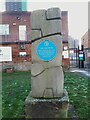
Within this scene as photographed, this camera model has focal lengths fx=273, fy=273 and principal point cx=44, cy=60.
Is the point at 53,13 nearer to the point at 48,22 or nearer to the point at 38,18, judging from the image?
the point at 48,22

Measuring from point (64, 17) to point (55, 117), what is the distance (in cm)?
3492

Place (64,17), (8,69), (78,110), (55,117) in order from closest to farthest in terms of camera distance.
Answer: (55,117), (78,110), (8,69), (64,17)

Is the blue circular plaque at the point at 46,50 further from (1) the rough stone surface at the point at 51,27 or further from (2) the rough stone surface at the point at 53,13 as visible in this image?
(2) the rough stone surface at the point at 53,13

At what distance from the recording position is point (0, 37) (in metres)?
39.8

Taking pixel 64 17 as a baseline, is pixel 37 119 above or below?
below

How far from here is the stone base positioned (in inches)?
207

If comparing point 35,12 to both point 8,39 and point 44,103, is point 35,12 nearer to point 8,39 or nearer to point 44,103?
point 44,103

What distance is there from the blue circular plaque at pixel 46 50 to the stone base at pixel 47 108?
2.87 ft

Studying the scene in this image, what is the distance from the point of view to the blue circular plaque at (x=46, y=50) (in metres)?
5.55

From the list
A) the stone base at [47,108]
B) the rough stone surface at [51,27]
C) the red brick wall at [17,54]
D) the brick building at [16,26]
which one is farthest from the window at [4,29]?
the stone base at [47,108]

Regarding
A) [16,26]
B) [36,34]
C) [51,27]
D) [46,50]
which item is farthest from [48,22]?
[16,26]

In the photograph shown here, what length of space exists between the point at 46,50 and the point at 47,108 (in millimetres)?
1175

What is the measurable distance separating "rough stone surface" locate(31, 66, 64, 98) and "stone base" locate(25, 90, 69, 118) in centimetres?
24

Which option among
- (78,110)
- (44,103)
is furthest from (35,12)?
(78,110)
